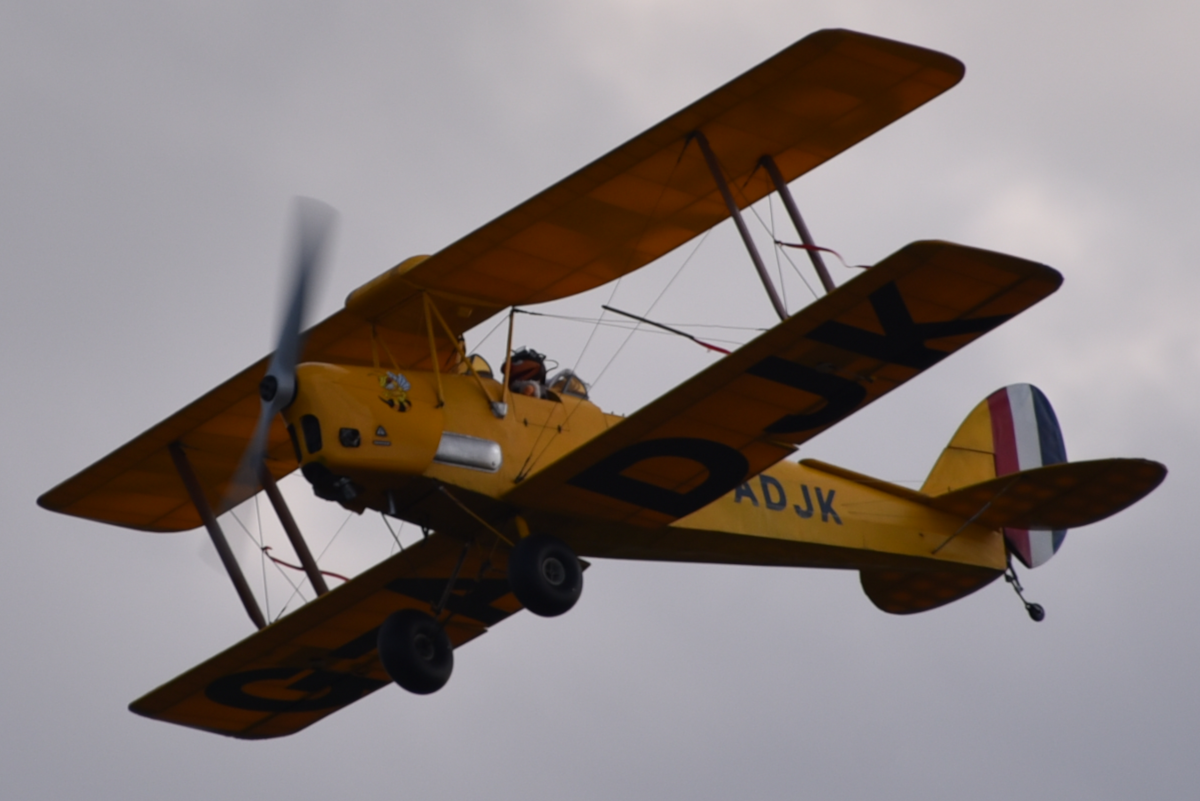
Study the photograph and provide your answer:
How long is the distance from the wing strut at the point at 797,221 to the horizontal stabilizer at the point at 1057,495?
3.23 metres

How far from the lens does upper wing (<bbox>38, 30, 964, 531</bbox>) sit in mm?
13977

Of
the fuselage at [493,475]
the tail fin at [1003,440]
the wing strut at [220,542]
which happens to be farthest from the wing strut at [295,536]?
the tail fin at [1003,440]

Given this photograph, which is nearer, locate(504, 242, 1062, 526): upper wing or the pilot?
locate(504, 242, 1062, 526): upper wing

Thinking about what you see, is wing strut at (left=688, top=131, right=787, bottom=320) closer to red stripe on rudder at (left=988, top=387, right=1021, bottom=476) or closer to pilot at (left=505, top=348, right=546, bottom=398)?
pilot at (left=505, top=348, right=546, bottom=398)

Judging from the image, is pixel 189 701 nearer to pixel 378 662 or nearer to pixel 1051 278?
pixel 378 662

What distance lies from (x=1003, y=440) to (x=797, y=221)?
221 inches

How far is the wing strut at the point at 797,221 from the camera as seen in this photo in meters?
14.1

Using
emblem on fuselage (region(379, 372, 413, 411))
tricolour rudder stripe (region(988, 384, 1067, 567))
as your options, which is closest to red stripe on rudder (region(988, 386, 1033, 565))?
tricolour rudder stripe (region(988, 384, 1067, 567))

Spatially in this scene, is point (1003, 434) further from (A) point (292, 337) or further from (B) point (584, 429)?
(A) point (292, 337)

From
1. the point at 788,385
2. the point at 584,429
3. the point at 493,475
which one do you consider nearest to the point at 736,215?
the point at 788,385

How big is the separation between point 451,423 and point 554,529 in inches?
47.0

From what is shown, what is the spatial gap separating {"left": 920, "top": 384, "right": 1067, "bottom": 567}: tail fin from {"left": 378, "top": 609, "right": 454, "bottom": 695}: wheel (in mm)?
5928

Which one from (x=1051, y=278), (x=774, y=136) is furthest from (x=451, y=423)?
(x=1051, y=278)

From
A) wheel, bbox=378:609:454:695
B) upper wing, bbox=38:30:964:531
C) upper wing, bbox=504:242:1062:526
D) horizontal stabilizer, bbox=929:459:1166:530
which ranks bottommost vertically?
horizontal stabilizer, bbox=929:459:1166:530
